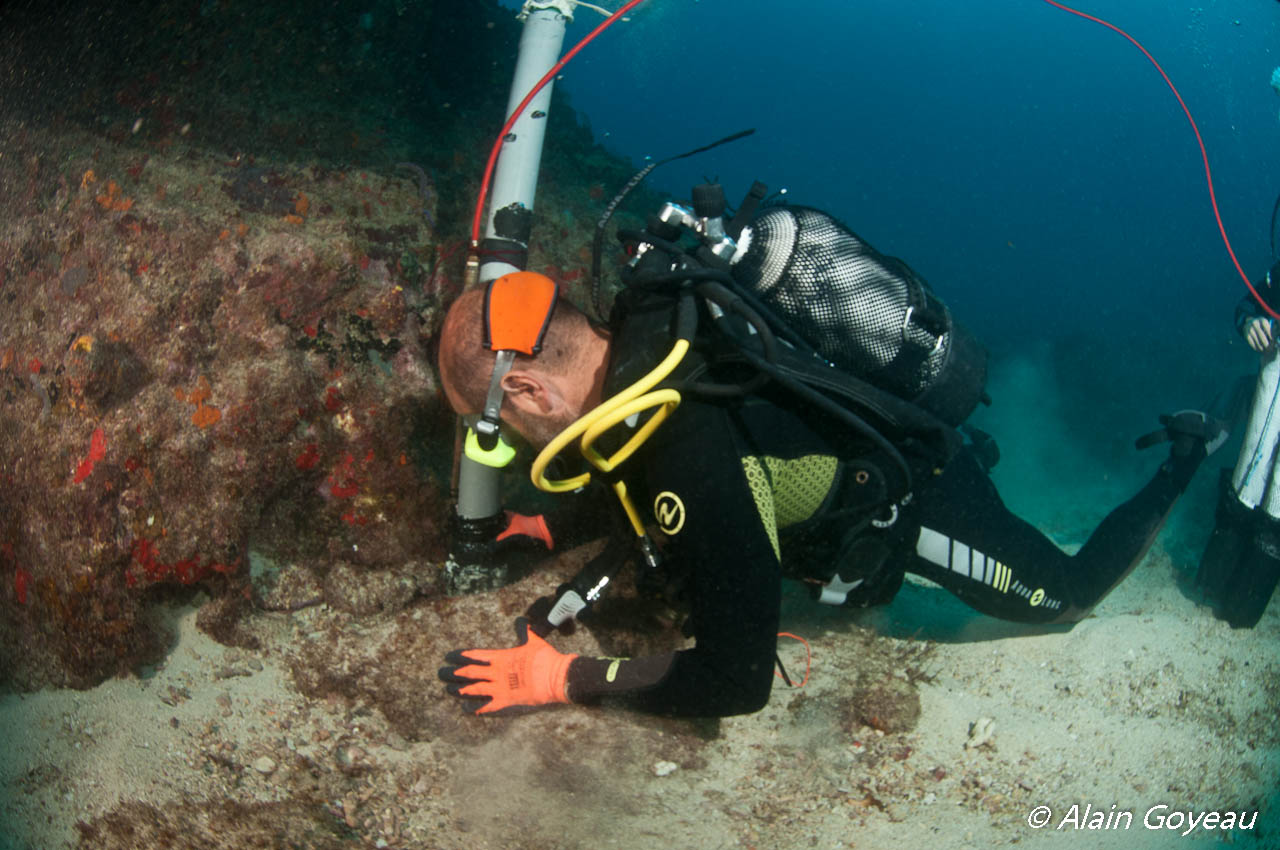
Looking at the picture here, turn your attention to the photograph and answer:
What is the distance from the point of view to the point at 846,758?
9.10 feet

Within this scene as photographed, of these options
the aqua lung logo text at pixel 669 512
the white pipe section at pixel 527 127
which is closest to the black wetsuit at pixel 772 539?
the aqua lung logo text at pixel 669 512

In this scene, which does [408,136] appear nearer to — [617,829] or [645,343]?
[645,343]

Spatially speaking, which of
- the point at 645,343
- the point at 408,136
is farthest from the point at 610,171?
the point at 645,343

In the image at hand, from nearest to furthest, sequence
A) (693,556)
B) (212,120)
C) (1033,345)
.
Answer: (693,556), (212,120), (1033,345)

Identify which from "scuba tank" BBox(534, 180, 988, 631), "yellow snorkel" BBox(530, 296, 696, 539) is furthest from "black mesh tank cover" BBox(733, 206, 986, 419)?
A: "yellow snorkel" BBox(530, 296, 696, 539)

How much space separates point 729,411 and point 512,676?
1572mm

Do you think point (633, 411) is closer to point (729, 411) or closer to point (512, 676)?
point (729, 411)

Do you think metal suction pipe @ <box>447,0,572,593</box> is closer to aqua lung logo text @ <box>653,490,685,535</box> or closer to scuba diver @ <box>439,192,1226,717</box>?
scuba diver @ <box>439,192,1226,717</box>

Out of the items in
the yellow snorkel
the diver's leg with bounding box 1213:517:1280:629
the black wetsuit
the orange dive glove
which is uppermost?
the yellow snorkel

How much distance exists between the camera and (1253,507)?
4.64 metres

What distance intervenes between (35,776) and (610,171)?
6119 mm

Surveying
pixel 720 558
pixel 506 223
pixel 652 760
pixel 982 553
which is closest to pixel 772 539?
pixel 720 558

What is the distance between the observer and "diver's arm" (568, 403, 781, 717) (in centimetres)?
195

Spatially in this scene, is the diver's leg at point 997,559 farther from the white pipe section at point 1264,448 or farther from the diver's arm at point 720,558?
the white pipe section at point 1264,448
